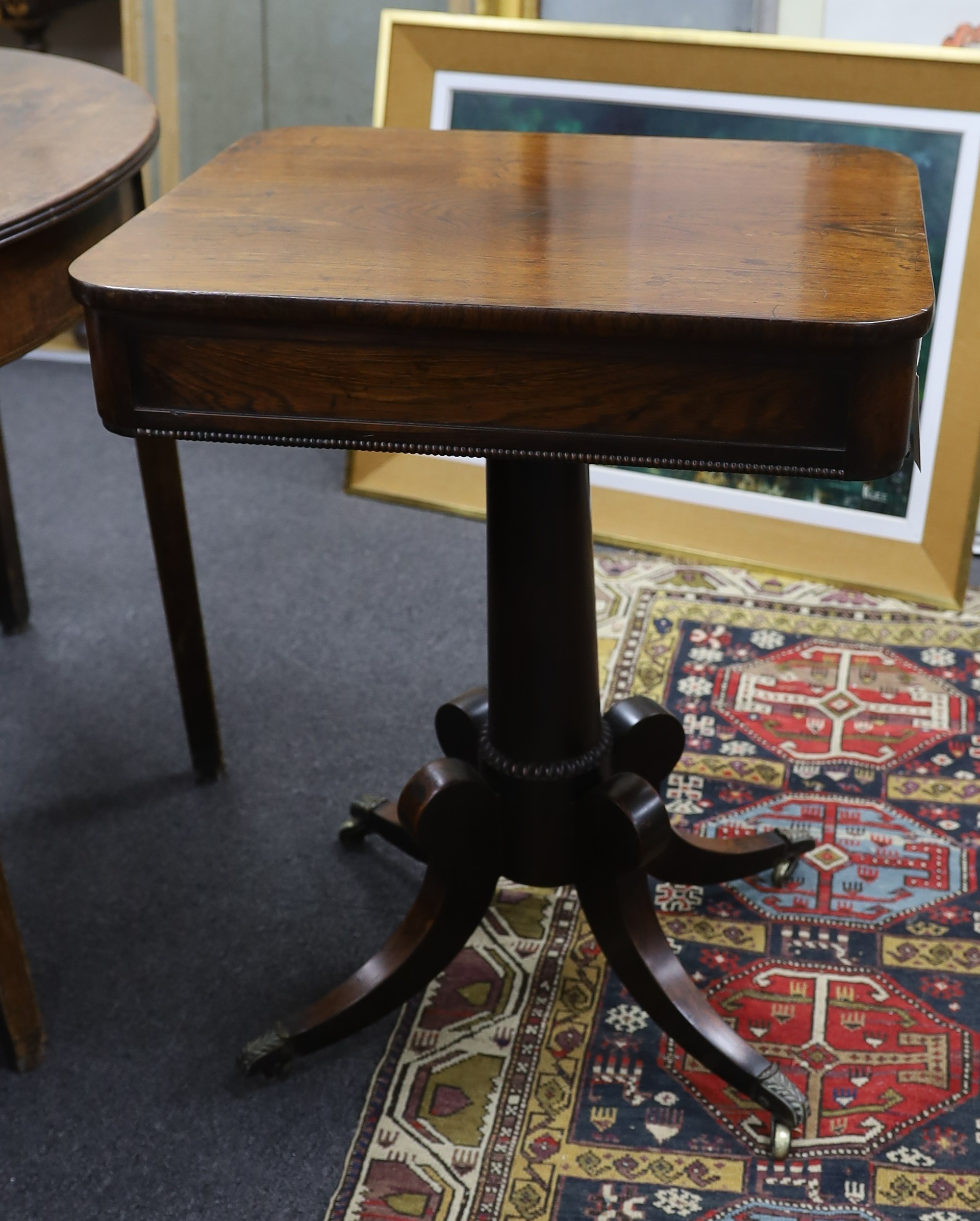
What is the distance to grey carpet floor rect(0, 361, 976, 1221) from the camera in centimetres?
146

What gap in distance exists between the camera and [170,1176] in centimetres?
142

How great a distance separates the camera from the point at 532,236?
1182 millimetres

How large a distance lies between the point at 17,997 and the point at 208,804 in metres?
0.50

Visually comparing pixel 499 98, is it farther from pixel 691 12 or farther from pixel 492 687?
pixel 492 687

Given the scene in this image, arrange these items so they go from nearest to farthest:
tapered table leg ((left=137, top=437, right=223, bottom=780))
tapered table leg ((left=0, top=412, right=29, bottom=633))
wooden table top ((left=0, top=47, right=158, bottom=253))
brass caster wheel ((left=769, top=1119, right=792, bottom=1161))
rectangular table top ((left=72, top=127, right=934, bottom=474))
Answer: rectangular table top ((left=72, top=127, right=934, bottom=474)), wooden table top ((left=0, top=47, right=158, bottom=253)), brass caster wheel ((left=769, top=1119, right=792, bottom=1161)), tapered table leg ((left=137, top=437, right=223, bottom=780)), tapered table leg ((left=0, top=412, right=29, bottom=633))

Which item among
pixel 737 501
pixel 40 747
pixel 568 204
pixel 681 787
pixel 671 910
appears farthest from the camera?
pixel 737 501

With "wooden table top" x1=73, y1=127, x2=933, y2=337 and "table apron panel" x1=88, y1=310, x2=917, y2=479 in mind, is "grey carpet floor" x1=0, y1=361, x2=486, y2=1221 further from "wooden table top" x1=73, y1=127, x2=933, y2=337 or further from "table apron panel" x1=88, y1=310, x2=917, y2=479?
"wooden table top" x1=73, y1=127, x2=933, y2=337

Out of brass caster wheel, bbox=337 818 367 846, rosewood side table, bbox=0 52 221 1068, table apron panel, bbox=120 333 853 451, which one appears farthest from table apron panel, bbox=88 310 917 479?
brass caster wheel, bbox=337 818 367 846

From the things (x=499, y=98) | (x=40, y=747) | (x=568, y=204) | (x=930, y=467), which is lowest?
(x=40, y=747)

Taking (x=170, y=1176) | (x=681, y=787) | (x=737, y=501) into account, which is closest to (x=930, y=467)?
(x=737, y=501)

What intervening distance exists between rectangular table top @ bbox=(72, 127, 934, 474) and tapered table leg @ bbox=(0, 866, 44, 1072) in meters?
0.67

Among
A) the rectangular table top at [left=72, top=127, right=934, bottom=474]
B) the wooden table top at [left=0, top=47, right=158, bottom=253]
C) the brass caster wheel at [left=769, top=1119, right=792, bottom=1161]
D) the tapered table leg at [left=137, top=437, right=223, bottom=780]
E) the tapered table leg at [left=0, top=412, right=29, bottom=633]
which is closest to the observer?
the rectangular table top at [left=72, top=127, right=934, bottom=474]

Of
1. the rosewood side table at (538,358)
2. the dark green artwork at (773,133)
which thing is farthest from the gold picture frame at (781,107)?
the rosewood side table at (538,358)

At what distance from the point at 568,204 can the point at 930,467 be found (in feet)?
4.45
